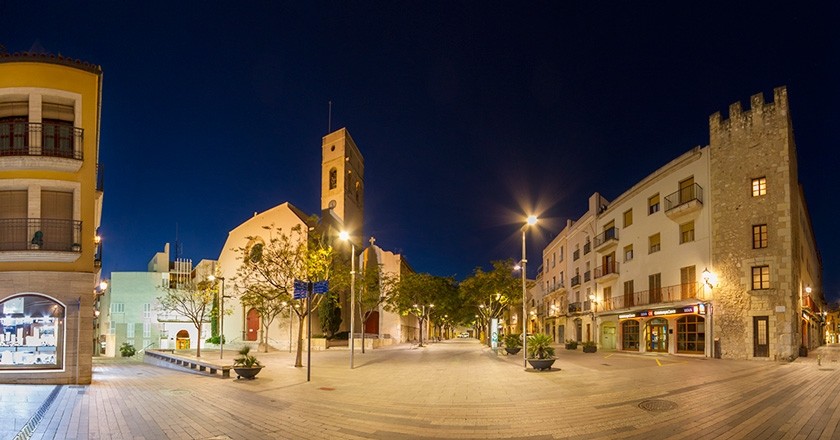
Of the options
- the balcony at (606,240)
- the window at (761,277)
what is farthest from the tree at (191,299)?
the window at (761,277)

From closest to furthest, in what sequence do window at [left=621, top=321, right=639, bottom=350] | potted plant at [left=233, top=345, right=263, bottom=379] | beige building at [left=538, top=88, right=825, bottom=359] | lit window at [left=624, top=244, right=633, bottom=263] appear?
1. potted plant at [left=233, top=345, right=263, bottom=379]
2. beige building at [left=538, top=88, right=825, bottom=359]
3. window at [left=621, top=321, right=639, bottom=350]
4. lit window at [left=624, top=244, right=633, bottom=263]

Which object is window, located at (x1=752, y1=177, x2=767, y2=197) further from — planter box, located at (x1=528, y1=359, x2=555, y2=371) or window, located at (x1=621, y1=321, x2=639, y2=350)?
planter box, located at (x1=528, y1=359, x2=555, y2=371)

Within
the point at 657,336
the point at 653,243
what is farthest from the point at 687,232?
the point at 657,336

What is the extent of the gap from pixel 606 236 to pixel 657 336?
1067cm

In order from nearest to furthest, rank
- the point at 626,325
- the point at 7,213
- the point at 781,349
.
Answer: the point at 7,213, the point at 781,349, the point at 626,325

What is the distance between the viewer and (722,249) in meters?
32.3

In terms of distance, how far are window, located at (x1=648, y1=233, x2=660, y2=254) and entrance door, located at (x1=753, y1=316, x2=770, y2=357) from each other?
9.39m

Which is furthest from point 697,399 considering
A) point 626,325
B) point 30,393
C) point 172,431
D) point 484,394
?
point 626,325

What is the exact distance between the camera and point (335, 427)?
1012 centimetres

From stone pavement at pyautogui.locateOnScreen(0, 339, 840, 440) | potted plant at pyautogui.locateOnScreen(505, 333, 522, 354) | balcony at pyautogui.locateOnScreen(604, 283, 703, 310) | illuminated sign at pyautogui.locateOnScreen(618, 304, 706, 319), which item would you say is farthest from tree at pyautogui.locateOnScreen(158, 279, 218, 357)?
balcony at pyautogui.locateOnScreen(604, 283, 703, 310)

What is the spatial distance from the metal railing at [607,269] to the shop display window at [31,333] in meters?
39.4

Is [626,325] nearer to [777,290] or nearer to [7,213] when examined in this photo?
[777,290]

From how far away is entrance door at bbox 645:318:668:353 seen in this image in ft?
123

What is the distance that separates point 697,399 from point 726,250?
2192cm
